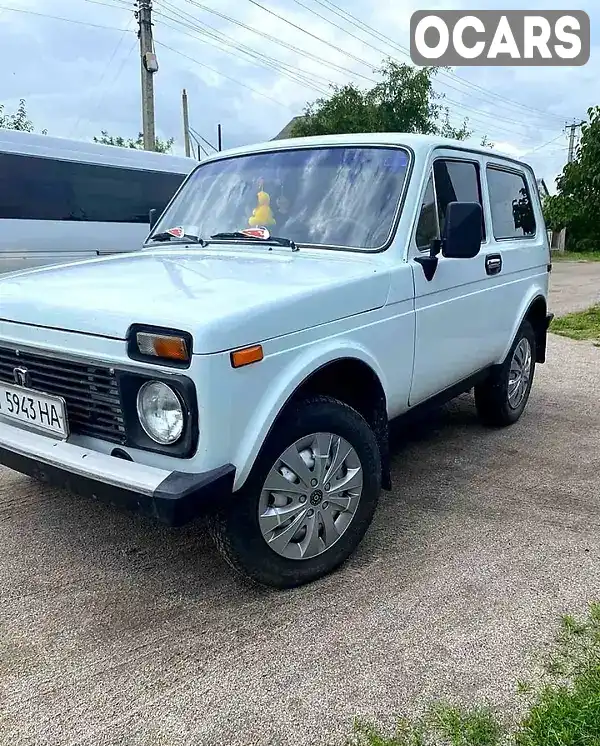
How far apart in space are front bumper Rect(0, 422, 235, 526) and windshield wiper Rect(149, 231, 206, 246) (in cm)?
153

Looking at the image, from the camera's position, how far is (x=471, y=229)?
11.1 ft

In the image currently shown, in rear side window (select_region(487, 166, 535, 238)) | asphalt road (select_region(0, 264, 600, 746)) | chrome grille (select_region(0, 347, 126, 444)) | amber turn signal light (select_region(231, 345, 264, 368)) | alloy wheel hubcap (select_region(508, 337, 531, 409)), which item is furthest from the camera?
alloy wheel hubcap (select_region(508, 337, 531, 409))

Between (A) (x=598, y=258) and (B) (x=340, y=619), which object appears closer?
(B) (x=340, y=619)

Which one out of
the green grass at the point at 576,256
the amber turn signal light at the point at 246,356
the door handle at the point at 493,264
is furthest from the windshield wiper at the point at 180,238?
the green grass at the point at 576,256

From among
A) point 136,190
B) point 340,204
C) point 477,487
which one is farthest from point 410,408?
point 136,190

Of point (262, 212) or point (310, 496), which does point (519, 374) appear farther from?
point (310, 496)

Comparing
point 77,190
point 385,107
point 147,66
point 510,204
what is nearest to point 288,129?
point 385,107

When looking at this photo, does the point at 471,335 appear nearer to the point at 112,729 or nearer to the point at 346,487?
the point at 346,487

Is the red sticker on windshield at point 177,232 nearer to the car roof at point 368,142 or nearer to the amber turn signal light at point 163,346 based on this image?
the car roof at point 368,142

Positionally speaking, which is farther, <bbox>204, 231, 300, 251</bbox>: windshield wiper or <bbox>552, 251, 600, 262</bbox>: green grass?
<bbox>552, 251, 600, 262</bbox>: green grass

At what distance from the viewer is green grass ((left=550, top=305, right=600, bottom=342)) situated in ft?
30.6

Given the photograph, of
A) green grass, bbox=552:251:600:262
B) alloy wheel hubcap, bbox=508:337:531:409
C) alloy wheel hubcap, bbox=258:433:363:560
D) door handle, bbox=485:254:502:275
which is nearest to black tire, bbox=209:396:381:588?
alloy wheel hubcap, bbox=258:433:363:560

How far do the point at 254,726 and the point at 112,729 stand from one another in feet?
1.53

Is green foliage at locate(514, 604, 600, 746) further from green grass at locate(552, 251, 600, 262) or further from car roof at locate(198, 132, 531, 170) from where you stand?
green grass at locate(552, 251, 600, 262)
